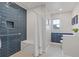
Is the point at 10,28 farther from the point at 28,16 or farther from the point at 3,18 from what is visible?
the point at 28,16

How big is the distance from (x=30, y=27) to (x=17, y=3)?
48cm

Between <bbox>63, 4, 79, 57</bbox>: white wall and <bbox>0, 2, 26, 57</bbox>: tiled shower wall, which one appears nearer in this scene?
<bbox>0, 2, 26, 57</bbox>: tiled shower wall

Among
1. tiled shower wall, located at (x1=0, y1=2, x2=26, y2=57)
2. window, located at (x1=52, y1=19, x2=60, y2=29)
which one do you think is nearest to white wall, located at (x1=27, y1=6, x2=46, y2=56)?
tiled shower wall, located at (x1=0, y1=2, x2=26, y2=57)

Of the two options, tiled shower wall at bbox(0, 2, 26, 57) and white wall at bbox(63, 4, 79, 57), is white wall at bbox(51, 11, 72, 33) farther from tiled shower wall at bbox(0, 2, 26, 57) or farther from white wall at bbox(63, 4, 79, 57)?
tiled shower wall at bbox(0, 2, 26, 57)

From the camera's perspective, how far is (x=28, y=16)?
1791mm

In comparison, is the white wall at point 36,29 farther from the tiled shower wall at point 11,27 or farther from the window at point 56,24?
the window at point 56,24

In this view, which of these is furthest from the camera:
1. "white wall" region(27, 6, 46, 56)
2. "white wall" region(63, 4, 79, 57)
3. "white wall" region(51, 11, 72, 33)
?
"white wall" region(63, 4, 79, 57)

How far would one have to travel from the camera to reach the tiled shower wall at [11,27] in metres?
1.74

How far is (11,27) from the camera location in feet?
6.11

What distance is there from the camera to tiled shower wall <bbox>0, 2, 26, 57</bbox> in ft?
5.71

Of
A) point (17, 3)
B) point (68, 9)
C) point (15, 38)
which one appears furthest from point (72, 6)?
point (15, 38)

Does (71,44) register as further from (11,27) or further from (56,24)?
(11,27)

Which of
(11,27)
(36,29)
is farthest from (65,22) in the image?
(11,27)

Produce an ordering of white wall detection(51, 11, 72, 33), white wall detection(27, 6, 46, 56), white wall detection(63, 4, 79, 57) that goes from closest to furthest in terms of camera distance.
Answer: white wall detection(51, 11, 72, 33) < white wall detection(27, 6, 46, 56) < white wall detection(63, 4, 79, 57)
